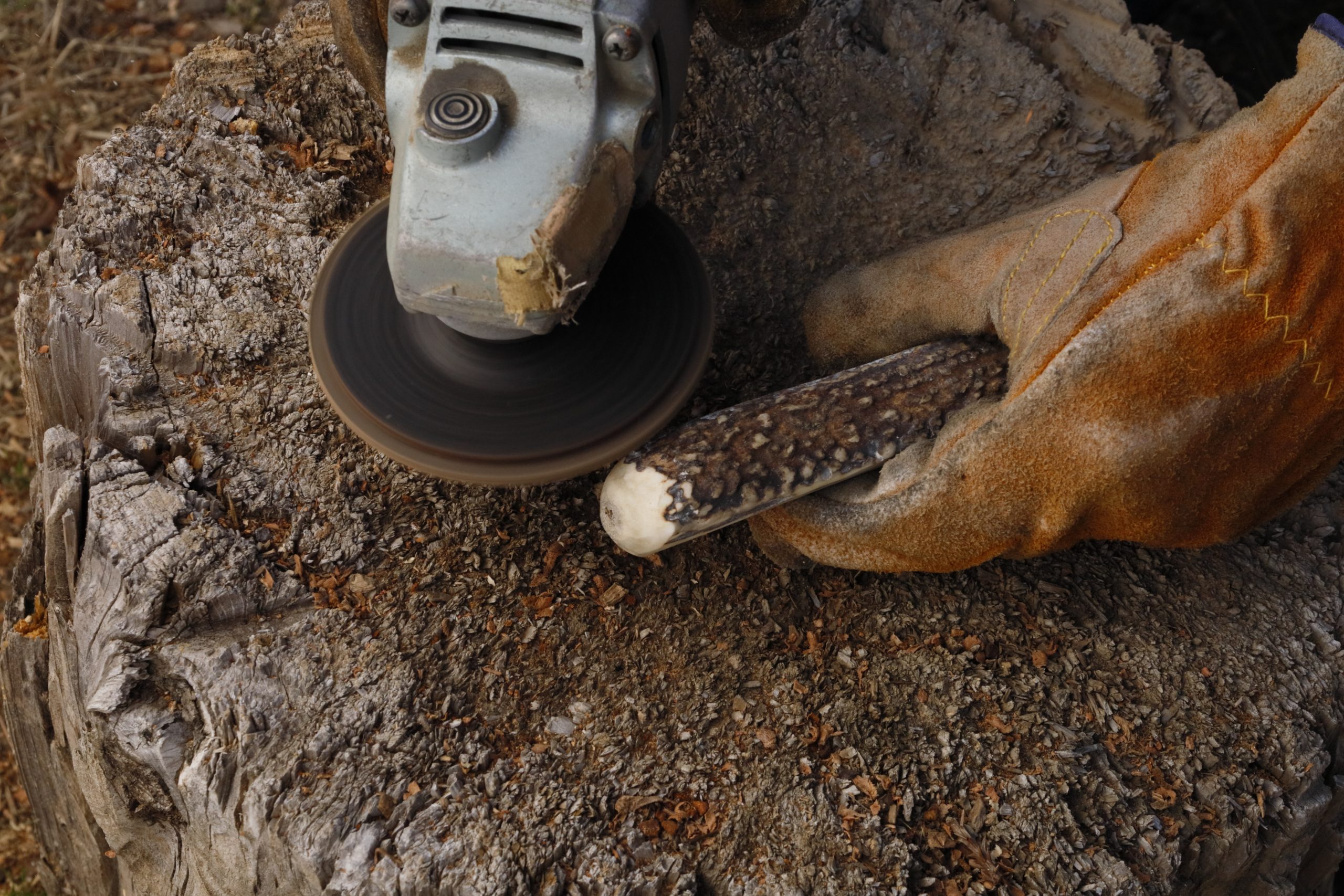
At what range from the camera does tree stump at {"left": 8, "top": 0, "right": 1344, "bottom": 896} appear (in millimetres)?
1689

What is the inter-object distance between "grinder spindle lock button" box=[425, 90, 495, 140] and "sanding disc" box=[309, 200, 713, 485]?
1.47 feet

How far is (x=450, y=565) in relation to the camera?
1979 mm

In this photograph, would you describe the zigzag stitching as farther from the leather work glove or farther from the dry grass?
the dry grass

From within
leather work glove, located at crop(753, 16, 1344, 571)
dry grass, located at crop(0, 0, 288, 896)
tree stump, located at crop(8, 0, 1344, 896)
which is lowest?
dry grass, located at crop(0, 0, 288, 896)

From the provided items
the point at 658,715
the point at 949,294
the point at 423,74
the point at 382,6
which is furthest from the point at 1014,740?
the point at 382,6

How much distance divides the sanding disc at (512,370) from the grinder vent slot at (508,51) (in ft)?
1.48

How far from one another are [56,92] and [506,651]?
356 cm

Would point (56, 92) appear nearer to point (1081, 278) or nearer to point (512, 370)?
point (512, 370)

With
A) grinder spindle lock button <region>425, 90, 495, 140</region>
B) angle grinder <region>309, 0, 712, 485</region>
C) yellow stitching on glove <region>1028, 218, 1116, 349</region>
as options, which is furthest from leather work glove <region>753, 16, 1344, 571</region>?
grinder spindle lock button <region>425, 90, 495, 140</region>

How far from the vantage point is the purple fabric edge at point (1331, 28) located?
1.57m

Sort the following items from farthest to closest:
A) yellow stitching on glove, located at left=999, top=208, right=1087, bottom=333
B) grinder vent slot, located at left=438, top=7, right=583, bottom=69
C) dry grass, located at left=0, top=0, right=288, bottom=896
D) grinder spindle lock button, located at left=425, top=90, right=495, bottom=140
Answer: dry grass, located at left=0, top=0, right=288, bottom=896 < yellow stitching on glove, located at left=999, top=208, right=1087, bottom=333 < grinder vent slot, located at left=438, top=7, right=583, bottom=69 < grinder spindle lock button, located at left=425, top=90, right=495, bottom=140

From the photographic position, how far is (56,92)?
4.05 meters

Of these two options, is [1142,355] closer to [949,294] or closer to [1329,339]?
A: [1329,339]

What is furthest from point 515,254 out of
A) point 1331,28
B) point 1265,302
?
point 1331,28
